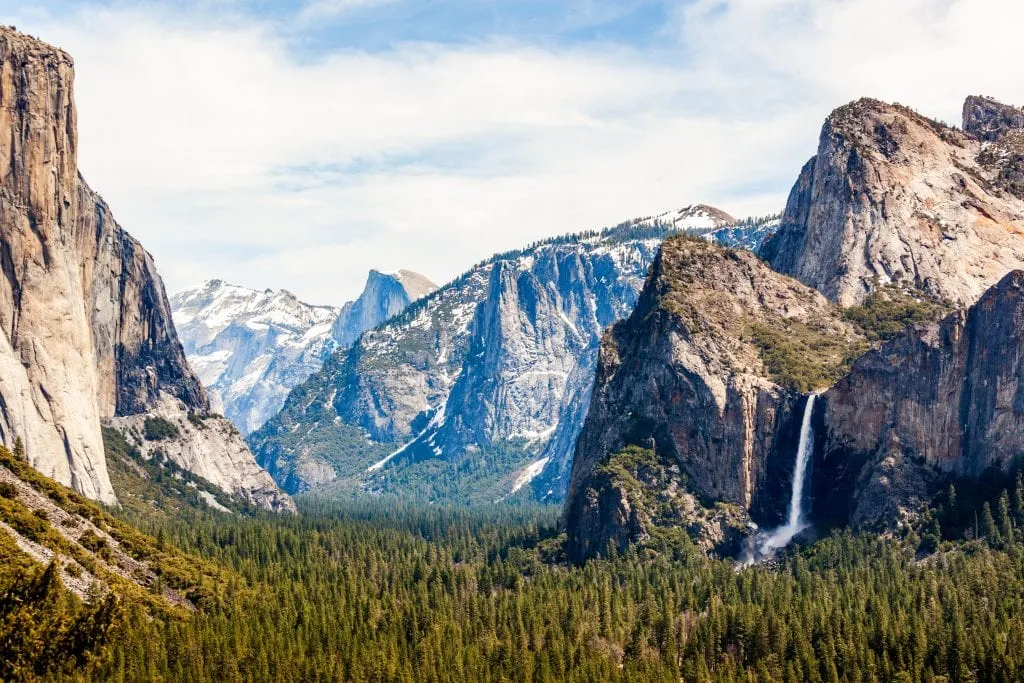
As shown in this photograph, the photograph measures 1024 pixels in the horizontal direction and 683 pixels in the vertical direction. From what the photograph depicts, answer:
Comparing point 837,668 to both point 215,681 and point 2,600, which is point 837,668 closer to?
point 215,681

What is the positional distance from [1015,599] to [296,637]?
94147mm

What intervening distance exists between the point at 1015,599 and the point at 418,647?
258 ft

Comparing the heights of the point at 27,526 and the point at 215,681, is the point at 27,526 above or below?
above

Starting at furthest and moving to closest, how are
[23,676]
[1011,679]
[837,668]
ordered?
[837,668] < [1011,679] < [23,676]

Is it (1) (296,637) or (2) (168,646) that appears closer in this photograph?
(2) (168,646)

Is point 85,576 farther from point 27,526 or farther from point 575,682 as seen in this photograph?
point 575,682

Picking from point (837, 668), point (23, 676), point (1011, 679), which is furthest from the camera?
point (837, 668)

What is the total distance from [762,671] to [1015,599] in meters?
37.1

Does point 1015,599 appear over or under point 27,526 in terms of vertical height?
under

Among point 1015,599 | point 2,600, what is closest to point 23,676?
point 2,600

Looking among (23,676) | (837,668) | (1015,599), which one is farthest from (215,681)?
(1015,599)

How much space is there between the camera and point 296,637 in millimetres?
195250

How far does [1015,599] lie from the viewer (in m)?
200

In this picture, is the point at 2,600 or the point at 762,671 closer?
the point at 2,600
